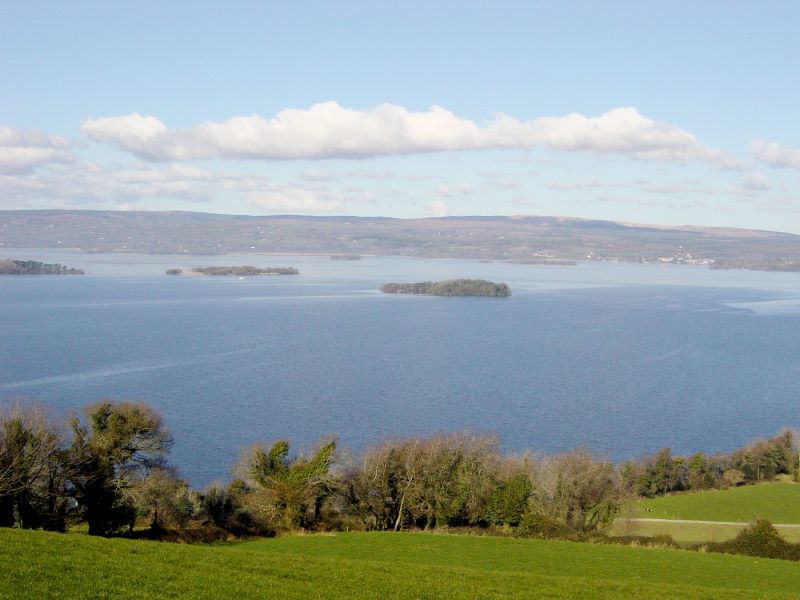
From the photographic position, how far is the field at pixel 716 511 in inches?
1048

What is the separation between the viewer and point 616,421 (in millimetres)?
47062

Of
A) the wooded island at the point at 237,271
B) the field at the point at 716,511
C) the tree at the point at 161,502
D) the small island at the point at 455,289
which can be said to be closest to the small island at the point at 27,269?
the wooded island at the point at 237,271

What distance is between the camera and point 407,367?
64125 millimetres

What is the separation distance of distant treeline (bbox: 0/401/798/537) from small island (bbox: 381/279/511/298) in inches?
4231

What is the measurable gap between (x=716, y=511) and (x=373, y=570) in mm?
23066

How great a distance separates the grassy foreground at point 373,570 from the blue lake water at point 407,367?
671 inches

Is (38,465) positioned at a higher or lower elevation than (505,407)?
higher

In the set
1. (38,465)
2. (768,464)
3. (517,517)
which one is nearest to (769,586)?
(517,517)

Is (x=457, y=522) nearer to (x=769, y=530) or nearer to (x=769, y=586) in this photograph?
(x=769, y=530)

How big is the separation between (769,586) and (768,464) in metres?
25.1

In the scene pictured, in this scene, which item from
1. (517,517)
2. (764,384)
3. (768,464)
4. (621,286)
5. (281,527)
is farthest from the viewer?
(621,286)

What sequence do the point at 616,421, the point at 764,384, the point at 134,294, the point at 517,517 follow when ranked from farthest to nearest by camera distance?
the point at 134,294 → the point at 764,384 → the point at 616,421 → the point at 517,517

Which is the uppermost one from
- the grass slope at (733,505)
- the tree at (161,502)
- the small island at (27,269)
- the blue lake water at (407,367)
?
the tree at (161,502)

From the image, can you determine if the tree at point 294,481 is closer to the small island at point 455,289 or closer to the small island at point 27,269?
the small island at point 455,289
